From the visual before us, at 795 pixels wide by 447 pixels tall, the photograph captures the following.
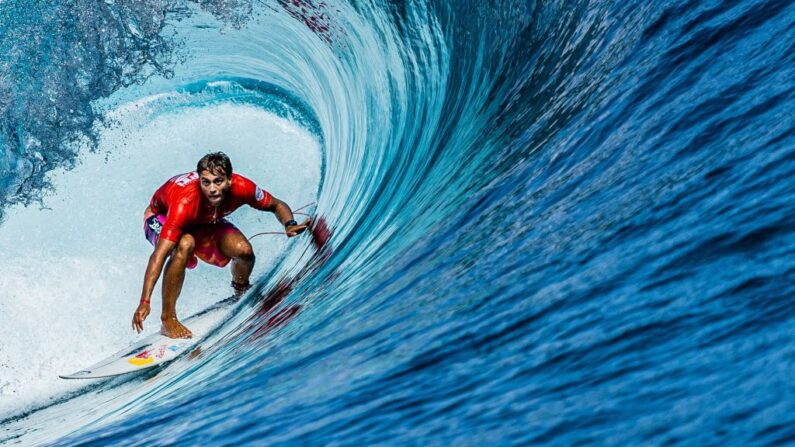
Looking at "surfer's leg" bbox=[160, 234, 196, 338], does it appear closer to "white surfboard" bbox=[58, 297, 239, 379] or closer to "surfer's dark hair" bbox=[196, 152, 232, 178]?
"white surfboard" bbox=[58, 297, 239, 379]

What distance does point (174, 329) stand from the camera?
6.00 meters

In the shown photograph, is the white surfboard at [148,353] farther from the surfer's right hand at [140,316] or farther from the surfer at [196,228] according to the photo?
the surfer's right hand at [140,316]

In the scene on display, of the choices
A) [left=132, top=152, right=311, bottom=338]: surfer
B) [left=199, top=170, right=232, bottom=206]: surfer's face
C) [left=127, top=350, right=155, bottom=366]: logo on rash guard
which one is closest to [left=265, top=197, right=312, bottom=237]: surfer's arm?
[left=132, top=152, right=311, bottom=338]: surfer

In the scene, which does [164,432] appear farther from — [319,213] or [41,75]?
[41,75]

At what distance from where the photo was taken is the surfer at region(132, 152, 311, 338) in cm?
557

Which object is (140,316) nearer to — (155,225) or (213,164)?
(213,164)

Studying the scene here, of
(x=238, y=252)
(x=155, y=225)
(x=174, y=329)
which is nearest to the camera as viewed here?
(x=174, y=329)

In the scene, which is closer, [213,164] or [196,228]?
[213,164]

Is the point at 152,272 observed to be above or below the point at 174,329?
above

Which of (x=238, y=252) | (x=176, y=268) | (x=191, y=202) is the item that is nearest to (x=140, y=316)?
(x=176, y=268)

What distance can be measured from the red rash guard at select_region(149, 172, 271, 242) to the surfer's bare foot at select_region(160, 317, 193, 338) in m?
0.61

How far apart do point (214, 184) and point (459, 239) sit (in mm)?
1674

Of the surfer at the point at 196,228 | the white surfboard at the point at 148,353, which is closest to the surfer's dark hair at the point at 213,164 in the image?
the surfer at the point at 196,228

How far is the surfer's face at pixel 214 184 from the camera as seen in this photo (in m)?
5.57
